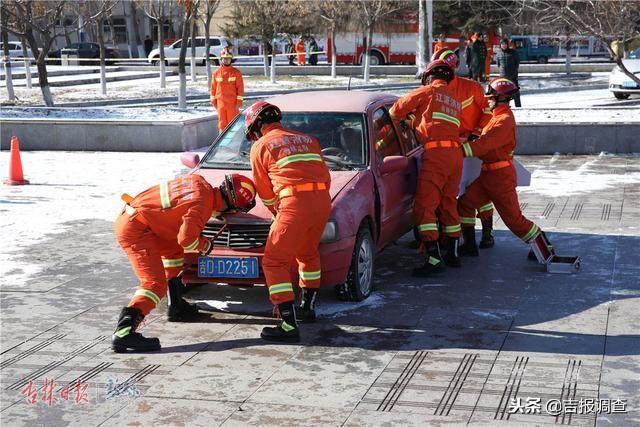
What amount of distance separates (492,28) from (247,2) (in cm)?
1243

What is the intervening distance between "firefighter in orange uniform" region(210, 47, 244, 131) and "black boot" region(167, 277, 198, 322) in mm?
9222

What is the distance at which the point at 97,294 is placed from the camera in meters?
8.23

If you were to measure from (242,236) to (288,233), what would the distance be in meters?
0.73

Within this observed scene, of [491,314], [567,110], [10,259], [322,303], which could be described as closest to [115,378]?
[322,303]

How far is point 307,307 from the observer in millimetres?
7289

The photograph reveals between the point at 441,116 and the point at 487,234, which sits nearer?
the point at 441,116

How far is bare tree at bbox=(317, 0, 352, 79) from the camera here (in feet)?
115

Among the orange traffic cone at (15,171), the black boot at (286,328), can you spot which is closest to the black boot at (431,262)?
the black boot at (286,328)

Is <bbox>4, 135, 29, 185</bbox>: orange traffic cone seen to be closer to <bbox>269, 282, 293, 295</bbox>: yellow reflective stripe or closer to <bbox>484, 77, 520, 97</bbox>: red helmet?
<bbox>484, 77, 520, 97</bbox>: red helmet

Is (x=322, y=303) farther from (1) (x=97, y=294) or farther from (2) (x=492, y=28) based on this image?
(2) (x=492, y=28)

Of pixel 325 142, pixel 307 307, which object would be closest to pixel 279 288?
pixel 307 307

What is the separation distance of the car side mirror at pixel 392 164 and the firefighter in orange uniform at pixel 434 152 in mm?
603

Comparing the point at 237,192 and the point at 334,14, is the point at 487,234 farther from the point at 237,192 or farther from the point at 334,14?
the point at 334,14

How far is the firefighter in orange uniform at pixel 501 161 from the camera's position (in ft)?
29.2
